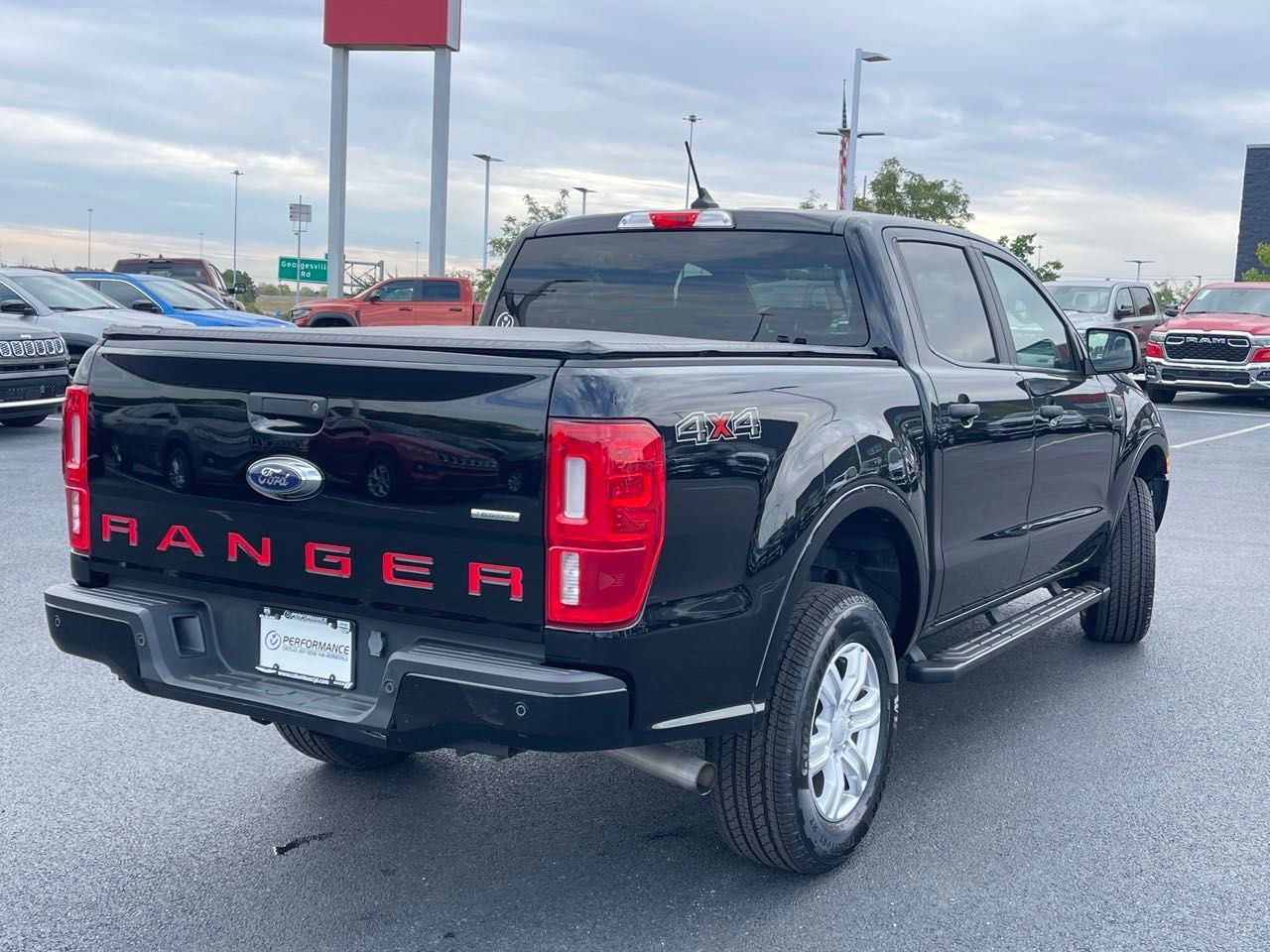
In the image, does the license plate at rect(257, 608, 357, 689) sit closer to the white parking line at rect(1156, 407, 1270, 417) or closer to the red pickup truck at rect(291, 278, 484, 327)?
the white parking line at rect(1156, 407, 1270, 417)

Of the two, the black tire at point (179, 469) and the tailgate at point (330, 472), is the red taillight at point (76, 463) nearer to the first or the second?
the tailgate at point (330, 472)

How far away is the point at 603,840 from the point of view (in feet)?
13.1

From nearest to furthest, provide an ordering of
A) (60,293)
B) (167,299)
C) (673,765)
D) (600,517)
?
(600,517)
(673,765)
(60,293)
(167,299)

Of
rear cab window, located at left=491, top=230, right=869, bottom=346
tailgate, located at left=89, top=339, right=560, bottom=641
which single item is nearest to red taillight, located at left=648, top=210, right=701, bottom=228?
rear cab window, located at left=491, top=230, right=869, bottom=346

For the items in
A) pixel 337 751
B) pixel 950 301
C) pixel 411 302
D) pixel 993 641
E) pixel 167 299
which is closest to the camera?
pixel 337 751

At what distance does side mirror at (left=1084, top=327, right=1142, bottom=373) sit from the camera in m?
5.67

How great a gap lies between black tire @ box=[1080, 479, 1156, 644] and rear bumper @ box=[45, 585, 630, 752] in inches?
148

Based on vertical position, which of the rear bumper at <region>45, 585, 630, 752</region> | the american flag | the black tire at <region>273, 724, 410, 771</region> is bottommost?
the black tire at <region>273, 724, 410, 771</region>

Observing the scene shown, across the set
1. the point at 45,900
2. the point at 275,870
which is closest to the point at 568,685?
the point at 275,870

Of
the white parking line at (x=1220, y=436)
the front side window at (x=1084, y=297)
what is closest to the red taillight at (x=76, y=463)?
the white parking line at (x=1220, y=436)

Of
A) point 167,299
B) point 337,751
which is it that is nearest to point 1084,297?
point 167,299

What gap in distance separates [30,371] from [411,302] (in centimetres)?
1600

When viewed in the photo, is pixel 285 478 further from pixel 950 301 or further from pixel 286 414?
pixel 950 301

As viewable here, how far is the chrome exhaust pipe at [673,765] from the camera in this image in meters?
3.42
